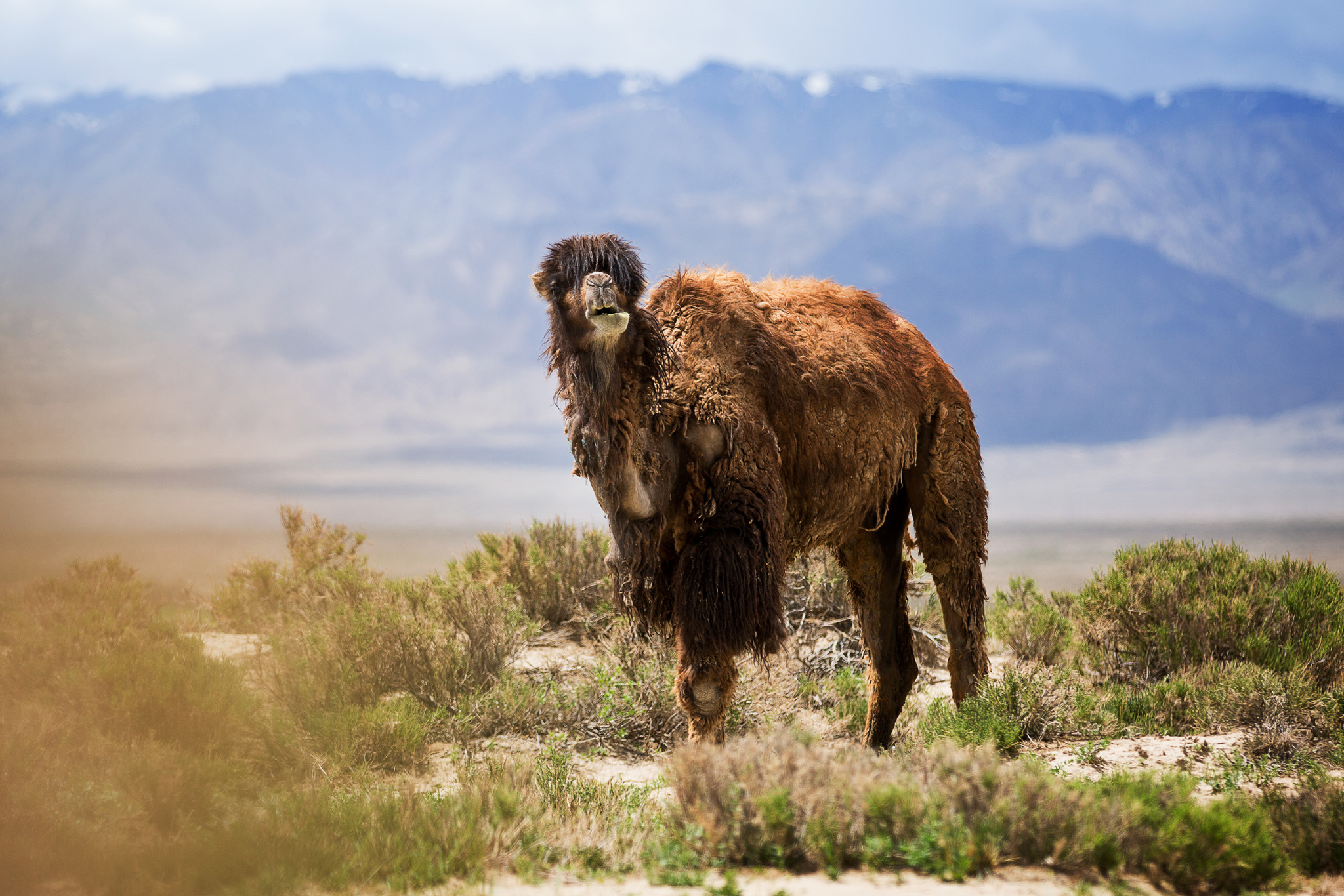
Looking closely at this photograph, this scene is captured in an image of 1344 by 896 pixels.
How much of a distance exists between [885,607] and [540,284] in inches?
141

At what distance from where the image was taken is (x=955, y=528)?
263 inches

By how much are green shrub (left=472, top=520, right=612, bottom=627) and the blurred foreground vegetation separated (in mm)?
30

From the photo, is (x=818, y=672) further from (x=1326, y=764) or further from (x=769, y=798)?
(x=769, y=798)

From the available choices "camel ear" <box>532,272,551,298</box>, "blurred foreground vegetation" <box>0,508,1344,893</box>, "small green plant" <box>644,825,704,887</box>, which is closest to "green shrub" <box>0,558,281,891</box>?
"blurred foreground vegetation" <box>0,508,1344,893</box>

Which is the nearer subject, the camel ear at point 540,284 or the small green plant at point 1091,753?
the camel ear at point 540,284

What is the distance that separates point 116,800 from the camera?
461 centimetres

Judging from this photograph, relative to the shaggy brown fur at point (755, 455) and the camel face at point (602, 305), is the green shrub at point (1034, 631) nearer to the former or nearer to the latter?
the shaggy brown fur at point (755, 455)

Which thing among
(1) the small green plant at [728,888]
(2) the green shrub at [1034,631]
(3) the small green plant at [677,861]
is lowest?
(2) the green shrub at [1034,631]

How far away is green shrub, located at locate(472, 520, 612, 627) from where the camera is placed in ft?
30.8

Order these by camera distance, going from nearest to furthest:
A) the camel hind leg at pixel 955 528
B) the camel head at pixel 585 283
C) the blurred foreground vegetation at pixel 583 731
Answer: the blurred foreground vegetation at pixel 583 731
the camel head at pixel 585 283
the camel hind leg at pixel 955 528

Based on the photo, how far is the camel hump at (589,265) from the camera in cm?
461

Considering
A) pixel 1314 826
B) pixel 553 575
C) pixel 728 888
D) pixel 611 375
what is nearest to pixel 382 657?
pixel 553 575

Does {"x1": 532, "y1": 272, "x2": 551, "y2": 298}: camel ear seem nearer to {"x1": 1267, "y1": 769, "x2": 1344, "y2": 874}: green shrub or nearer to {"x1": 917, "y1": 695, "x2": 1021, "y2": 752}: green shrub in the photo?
{"x1": 917, "y1": 695, "x2": 1021, "y2": 752}: green shrub

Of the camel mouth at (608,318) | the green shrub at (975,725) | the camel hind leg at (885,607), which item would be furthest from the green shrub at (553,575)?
the camel mouth at (608,318)
